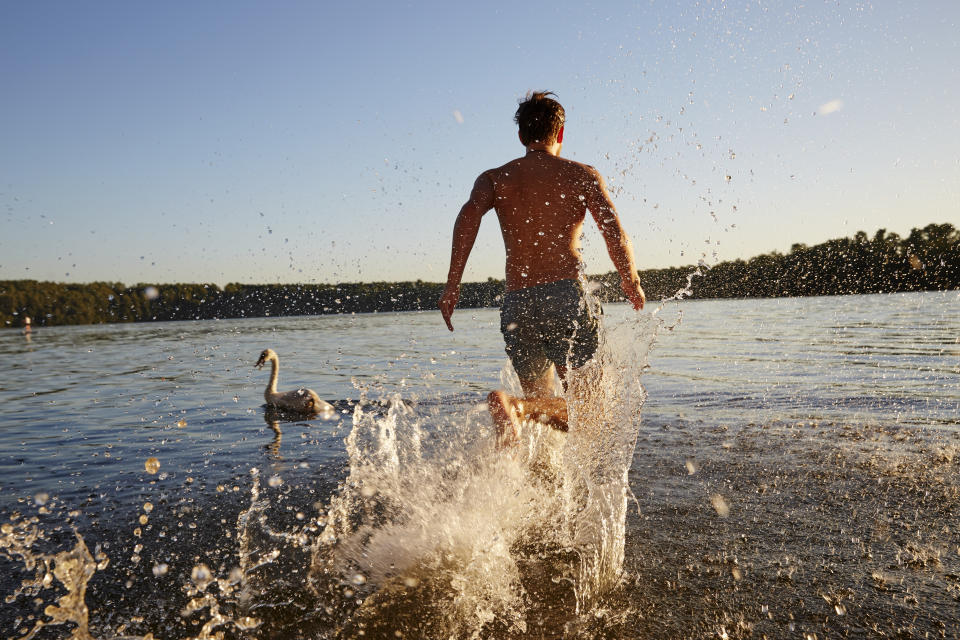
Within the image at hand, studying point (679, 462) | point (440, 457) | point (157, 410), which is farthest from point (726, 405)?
point (157, 410)

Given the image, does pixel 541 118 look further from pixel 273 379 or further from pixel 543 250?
pixel 273 379

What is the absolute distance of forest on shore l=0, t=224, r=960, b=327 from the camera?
4700 centimetres

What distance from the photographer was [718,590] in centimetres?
272

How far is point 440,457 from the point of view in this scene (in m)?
5.45

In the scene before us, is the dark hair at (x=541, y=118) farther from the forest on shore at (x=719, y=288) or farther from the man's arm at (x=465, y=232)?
the forest on shore at (x=719, y=288)

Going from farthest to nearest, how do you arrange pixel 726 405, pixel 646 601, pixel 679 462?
1. pixel 726 405
2. pixel 679 462
3. pixel 646 601

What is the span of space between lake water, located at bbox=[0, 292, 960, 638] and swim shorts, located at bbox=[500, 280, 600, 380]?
0.36m

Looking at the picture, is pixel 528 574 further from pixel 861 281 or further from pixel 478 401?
pixel 861 281

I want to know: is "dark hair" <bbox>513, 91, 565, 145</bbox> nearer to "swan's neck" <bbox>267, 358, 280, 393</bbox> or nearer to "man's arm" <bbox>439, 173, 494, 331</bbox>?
"man's arm" <bbox>439, 173, 494, 331</bbox>

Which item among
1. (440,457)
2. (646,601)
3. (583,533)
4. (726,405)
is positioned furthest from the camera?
(726,405)

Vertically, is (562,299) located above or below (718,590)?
above

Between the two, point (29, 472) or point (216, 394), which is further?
point (216, 394)

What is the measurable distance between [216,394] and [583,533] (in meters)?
9.49

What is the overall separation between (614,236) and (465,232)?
3.60 feet
